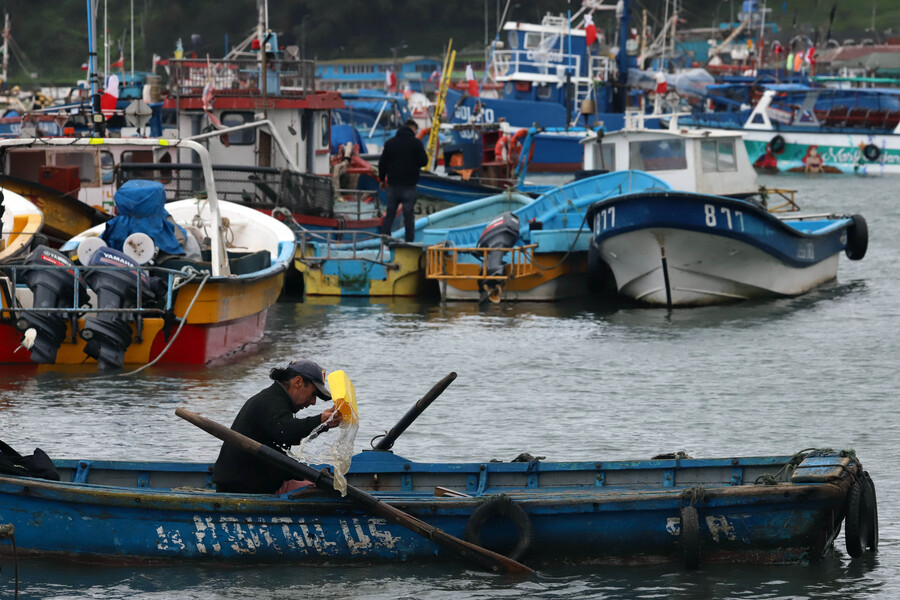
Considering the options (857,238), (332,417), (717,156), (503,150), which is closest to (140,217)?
(332,417)

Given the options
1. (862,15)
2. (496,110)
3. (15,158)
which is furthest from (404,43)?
(15,158)

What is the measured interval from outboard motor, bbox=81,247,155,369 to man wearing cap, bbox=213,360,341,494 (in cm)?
615

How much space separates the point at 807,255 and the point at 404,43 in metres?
78.5

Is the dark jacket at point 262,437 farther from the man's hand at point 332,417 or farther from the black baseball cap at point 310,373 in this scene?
the black baseball cap at point 310,373

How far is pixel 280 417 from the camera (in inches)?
333

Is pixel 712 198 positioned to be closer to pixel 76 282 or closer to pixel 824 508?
pixel 76 282

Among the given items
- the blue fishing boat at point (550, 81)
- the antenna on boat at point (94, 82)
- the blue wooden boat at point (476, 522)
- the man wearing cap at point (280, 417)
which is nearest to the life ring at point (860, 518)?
the blue wooden boat at point (476, 522)

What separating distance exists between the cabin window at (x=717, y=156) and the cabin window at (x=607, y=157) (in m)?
1.80

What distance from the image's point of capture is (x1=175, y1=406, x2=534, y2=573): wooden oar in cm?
823

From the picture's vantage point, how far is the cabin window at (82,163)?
22516 mm

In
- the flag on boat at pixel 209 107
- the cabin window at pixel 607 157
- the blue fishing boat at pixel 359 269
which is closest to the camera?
the blue fishing boat at pixel 359 269

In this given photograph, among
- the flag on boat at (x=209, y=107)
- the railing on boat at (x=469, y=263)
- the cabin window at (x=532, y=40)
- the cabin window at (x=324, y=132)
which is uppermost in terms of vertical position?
the cabin window at (x=532, y=40)

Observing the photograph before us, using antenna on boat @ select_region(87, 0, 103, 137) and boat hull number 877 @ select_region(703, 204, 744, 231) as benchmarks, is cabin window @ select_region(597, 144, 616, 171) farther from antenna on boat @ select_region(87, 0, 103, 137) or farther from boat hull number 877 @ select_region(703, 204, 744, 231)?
antenna on boat @ select_region(87, 0, 103, 137)

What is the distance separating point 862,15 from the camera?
10675 centimetres
